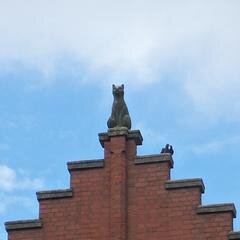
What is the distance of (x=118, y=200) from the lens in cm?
2548

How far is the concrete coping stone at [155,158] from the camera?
25750 mm

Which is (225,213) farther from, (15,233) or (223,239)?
(15,233)

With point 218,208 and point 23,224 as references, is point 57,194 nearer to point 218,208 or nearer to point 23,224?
point 23,224

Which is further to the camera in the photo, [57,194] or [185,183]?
[57,194]

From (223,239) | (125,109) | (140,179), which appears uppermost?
(125,109)

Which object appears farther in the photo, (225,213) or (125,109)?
(125,109)

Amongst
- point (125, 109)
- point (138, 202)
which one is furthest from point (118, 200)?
point (125, 109)

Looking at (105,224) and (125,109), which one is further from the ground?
(125,109)

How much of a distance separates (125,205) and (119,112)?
233 cm

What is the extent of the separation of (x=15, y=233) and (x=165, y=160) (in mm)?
3642

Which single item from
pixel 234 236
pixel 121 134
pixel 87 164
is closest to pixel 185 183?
pixel 234 236

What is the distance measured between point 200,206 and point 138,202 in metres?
1.38

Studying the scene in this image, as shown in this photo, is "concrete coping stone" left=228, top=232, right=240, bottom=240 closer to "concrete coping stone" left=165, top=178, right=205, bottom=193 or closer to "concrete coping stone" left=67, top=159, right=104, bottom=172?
"concrete coping stone" left=165, top=178, right=205, bottom=193

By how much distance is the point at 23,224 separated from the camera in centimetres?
2567
